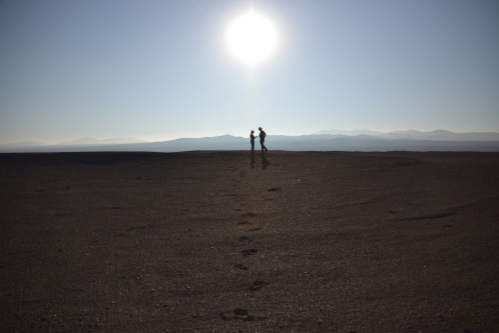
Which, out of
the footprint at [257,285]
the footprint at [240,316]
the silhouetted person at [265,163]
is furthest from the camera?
the silhouetted person at [265,163]

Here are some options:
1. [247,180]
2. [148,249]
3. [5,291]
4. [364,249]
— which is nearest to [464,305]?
[364,249]

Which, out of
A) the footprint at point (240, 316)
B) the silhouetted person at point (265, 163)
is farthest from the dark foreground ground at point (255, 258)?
the silhouetted person at point (265, 163)

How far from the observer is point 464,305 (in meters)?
2.87

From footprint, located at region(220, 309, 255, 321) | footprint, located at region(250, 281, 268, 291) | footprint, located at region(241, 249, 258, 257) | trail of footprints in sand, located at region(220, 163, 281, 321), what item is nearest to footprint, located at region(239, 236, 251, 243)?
trail of footprints in sand, located at region(220, 163, 281, 321)

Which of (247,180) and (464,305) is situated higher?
(247,180)

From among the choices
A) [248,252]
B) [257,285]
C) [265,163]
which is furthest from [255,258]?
[265,163]

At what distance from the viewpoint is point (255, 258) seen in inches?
160

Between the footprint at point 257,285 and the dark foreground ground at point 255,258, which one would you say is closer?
the dark foreground ground at point 255,258

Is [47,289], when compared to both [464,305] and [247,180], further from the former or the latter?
[247,180]

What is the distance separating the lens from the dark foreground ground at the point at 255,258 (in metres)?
2.79

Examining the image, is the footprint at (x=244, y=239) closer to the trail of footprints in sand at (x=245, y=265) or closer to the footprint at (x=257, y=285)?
the trail of footprints in sand at (x=245, y=265)

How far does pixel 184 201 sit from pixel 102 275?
13.0ft

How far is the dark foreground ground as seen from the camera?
279 cm

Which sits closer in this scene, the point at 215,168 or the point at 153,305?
the point at 153,305
